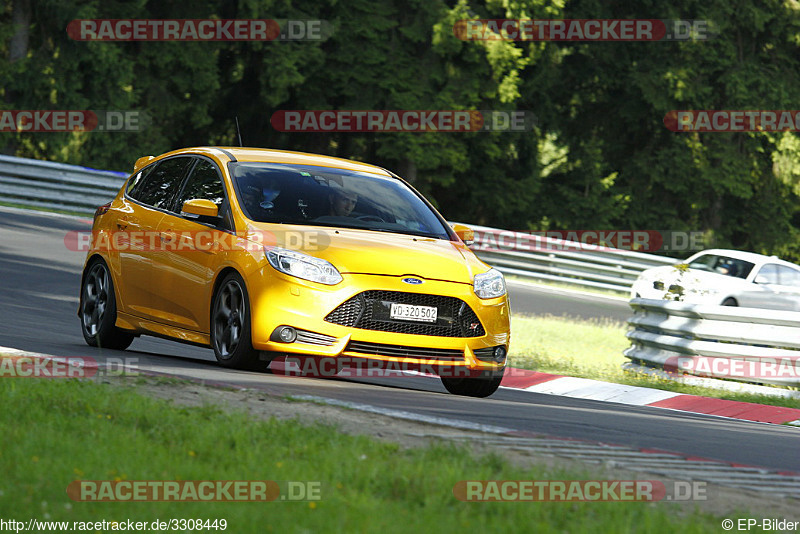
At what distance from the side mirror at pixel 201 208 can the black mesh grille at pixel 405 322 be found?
1333mm

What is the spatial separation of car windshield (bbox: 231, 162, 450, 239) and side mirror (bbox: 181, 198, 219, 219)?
0.84ft

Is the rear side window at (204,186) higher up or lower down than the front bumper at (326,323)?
higher up

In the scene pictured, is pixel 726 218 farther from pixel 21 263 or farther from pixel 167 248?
pixel 167 248

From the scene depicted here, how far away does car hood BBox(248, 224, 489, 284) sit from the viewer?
8.78m

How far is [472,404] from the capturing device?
28.1 ft

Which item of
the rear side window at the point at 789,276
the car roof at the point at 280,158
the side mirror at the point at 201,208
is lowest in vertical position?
the rear side window at the point at 789,276

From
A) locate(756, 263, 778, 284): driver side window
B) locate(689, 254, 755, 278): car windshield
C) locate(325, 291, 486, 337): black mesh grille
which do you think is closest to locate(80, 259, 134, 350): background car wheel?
locate(325, 291, 486, 337): black mesh grille

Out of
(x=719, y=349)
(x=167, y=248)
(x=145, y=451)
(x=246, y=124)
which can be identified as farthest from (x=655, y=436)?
(x=246, y=124)

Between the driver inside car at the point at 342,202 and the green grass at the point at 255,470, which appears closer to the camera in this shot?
the green grass at the point at 255,470

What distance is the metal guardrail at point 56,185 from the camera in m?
26.3

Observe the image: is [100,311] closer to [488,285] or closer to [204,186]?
[204,186]

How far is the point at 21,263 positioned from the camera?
57.0 ft

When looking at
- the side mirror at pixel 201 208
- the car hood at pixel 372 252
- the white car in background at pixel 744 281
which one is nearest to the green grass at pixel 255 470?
the car hood at pixel 372 252

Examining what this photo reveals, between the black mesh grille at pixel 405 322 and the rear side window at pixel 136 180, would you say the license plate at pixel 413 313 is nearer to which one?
the black mesh grille at pixel 405 322
